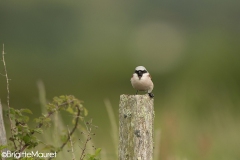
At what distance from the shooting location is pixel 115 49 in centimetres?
2575

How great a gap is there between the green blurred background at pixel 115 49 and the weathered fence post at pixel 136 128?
8.79ft

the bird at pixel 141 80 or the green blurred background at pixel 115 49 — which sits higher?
the green blurred background at pixel 115 49

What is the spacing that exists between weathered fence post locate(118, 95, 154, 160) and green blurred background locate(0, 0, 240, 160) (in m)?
2.68

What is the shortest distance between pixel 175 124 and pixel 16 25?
933 inches

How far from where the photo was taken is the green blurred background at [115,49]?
13319mm

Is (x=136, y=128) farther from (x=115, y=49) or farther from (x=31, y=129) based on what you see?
(x=115, y=49)

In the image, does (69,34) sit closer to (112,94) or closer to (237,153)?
(112,94)

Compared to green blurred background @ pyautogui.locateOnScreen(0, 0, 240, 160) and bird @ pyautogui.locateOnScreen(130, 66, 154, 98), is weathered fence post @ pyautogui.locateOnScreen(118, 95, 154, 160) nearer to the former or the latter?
bird @ pyautogui.locateOnScreen(130, 66, 154, 98)

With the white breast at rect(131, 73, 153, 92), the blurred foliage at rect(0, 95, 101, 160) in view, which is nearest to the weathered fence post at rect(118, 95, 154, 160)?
the blurred foliage at rect(0, 95, 101, 160)

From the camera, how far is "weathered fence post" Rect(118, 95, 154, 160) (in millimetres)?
3285

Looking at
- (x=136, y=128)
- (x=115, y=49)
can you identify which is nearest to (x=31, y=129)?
(x=136, y=128)

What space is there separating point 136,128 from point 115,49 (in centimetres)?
2253

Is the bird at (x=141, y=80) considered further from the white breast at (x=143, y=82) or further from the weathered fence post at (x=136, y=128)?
the weathered fence post at (x=136, y=128)

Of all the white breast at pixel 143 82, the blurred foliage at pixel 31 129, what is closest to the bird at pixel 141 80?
the white breast at pixel 143 82
